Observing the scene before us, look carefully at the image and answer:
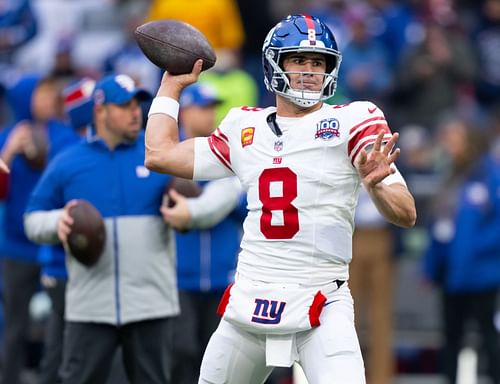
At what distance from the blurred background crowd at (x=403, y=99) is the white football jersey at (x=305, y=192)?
3482mm

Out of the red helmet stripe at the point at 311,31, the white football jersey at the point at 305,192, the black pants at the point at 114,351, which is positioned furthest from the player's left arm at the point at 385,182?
the black pants at the point at 114,351

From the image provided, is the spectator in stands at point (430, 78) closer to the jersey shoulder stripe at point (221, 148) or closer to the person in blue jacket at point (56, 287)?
the person in blue jacket at point (56, 287)

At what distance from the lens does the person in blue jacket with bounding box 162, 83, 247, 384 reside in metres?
7.47

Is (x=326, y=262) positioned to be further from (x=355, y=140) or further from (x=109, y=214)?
(x=109, y=214)

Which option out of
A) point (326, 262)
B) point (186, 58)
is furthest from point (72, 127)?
point (326, 262)

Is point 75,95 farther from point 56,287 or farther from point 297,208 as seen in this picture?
point 297,208

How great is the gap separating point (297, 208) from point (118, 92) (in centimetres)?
180

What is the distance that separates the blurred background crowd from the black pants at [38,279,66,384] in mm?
1390

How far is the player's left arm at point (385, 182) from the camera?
4.79 meters

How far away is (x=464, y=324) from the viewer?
30.5 feet

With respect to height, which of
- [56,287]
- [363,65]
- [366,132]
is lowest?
[56,287]

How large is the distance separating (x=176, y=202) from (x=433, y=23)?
6330mm

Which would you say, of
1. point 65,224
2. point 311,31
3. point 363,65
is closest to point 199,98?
point 65,224

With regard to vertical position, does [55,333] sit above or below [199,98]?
below
